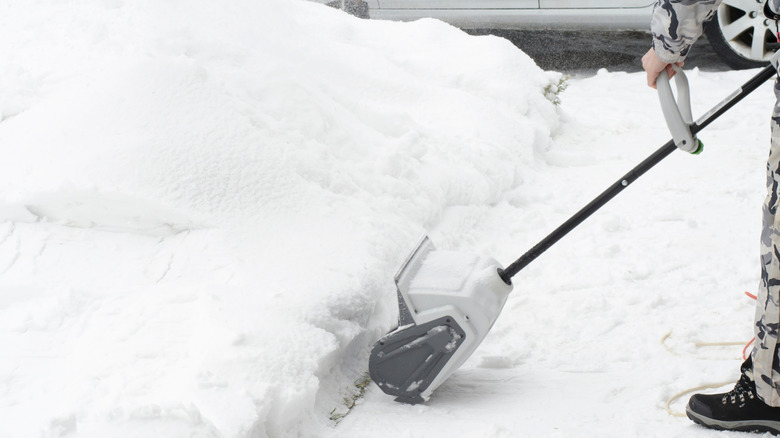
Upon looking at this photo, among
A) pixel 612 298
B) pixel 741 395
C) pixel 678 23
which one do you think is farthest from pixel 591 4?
pixel 741 395

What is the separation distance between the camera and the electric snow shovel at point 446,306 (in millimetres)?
2334

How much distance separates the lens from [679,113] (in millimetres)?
2199

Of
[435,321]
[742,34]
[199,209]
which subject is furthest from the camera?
[742,34]

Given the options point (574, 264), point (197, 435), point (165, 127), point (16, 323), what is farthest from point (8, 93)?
point (574, 264)

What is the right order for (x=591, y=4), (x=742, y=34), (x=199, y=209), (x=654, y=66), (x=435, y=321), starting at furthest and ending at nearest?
1. (x=591, y=4)
2. (x=742, y=34)
3. (x=199, y=209)
4. (x=435, y=321)
5. (x=654, y=66)

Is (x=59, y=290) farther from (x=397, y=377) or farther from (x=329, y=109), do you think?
(x=329, y=109)

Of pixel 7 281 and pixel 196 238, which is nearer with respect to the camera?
pixel 7 281

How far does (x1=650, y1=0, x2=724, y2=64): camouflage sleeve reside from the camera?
6.84 feet

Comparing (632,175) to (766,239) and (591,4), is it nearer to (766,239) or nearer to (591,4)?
(766,239)

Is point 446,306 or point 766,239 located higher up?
point 766,239

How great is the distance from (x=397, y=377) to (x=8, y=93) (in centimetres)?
180

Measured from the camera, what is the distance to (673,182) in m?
3.99

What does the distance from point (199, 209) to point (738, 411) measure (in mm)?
1723

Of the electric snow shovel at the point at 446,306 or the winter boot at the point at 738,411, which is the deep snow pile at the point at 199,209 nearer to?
the electric snow shovel at the point at 446,306
